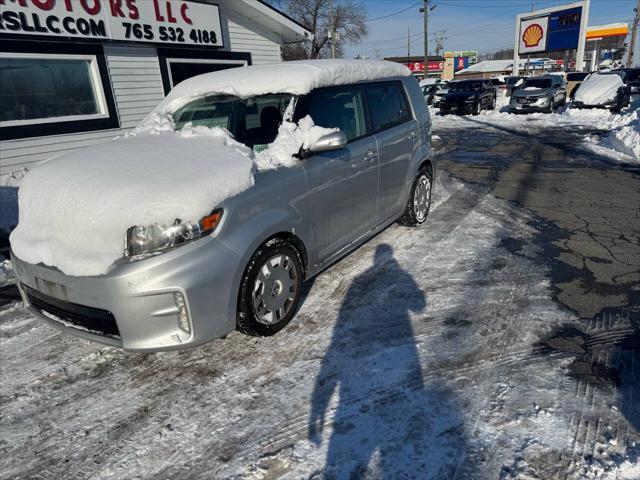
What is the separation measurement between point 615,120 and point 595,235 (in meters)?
13.4

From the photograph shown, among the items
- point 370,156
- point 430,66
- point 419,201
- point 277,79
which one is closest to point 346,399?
point 370,156

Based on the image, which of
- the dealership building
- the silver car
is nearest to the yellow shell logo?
the dealership building

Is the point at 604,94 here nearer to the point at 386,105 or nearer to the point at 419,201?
the point at 419,201

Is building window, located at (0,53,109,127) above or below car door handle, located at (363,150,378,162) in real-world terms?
above

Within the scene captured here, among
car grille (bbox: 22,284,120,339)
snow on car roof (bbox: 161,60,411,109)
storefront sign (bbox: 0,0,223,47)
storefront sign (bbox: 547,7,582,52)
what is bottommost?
car grille (bbox: 22,284,120,339)

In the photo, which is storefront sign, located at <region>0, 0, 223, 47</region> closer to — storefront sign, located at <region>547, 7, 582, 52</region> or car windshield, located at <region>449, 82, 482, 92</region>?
car windshield, located at <region>449, 82, 482, 92</region>

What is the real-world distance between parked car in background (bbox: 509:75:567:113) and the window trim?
57.7ft

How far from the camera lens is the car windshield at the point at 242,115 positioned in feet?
11.1

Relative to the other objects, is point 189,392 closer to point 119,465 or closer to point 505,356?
point 119,465

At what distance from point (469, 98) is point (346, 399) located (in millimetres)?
20817

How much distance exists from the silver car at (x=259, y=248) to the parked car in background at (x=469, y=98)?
17871 mm

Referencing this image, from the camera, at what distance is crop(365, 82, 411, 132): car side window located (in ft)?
13.9

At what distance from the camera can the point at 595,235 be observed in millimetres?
5031

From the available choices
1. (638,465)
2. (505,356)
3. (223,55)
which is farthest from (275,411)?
(223,55)
